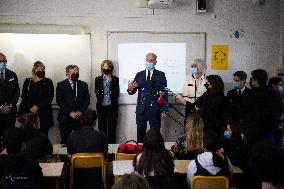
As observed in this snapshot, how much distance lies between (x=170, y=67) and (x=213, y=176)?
13.6 ft

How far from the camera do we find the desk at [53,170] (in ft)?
12.2

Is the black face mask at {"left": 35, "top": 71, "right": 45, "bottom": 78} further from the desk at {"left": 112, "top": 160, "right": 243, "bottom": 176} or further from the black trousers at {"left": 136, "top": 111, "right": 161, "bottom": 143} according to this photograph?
the desk at {"left": 112, "top": 160, "right": 243, "bottom": 176}

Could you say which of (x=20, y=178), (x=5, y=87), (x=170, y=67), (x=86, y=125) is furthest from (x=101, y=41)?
(x=20, y=178)

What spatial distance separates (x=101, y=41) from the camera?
721cm

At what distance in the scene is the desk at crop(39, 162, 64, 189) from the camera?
3.72 metres

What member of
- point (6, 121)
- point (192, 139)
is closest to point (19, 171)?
point (192, 139)

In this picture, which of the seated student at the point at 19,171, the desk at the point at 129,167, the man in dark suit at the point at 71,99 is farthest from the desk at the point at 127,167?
the man in dark suit at the point at 71,99

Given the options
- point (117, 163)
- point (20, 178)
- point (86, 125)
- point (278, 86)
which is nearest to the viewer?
point (20, 178)

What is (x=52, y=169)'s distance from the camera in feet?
12.8

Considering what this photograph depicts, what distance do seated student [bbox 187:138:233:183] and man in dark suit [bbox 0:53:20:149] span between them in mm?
3636

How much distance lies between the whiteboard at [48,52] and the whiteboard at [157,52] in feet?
1.59

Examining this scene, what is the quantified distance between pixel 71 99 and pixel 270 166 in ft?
16.0

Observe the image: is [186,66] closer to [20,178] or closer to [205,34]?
[205,34]

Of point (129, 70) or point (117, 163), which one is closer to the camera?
point (117, 163)
